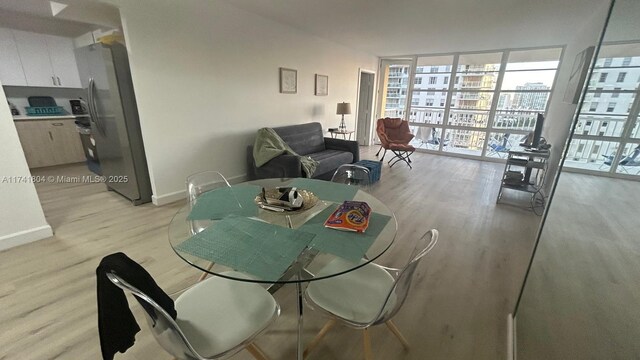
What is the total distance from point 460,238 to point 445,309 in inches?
42.5

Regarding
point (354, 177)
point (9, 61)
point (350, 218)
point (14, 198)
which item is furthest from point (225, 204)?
point (9, 61)

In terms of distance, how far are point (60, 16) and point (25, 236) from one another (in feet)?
8.39

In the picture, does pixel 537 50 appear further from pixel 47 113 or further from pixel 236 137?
pixel 47 113

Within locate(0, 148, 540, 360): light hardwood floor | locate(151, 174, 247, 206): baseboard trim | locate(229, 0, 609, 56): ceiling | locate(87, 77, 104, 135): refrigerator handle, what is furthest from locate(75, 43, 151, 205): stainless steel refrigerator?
locate(229, 0, 609, 56): ceiling

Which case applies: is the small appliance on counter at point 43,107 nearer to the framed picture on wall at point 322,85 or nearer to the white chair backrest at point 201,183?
the white chair backrest at point 201,183

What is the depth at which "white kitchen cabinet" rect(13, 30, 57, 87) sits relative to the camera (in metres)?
4.01

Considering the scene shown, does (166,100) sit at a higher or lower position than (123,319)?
higher

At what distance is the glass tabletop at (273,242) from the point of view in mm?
1059

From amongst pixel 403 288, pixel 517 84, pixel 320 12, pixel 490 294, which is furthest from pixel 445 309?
pixel 517 84

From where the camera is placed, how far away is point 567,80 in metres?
4.11

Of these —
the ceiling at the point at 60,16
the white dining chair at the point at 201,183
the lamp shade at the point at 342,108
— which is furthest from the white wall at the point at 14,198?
the lamp shade at the point at 342,108

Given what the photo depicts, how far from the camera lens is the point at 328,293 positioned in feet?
4.14

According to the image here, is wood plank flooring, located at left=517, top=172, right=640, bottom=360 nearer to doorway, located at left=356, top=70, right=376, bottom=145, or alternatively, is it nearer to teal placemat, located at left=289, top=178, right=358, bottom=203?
teal placemat, located at left=289, top=178, right=358, bottom=203

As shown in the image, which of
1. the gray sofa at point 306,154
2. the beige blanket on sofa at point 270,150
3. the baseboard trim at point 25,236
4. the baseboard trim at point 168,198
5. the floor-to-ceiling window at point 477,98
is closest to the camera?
the baseboard trim at point 25,236
